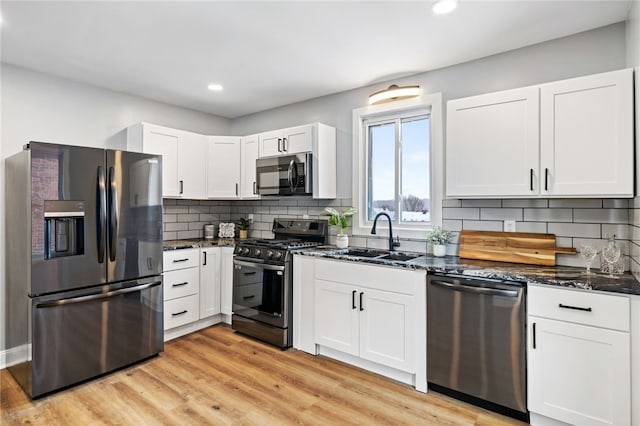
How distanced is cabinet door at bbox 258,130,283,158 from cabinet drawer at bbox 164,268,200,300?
58.7 inches

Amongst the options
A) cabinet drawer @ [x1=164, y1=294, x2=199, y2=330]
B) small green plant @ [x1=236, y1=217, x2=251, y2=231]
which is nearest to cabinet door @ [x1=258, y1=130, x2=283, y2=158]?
small green plant @ [x1=236, y1=217, x2=251, y2=231]

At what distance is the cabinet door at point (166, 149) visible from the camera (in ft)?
11.6

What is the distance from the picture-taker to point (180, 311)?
351 centimetres

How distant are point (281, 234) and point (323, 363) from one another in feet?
5.31

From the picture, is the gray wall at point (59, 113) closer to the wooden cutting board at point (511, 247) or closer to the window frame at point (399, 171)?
the window frame at point (399, 171)

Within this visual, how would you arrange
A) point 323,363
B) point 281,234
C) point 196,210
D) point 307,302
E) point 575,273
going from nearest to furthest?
point 575,273, point 323,363, point 307,302, point 281,234, point 196,210

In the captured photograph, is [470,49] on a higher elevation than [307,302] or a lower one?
higher

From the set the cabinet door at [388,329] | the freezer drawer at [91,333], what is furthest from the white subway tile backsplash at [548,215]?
the freezer drawer at [91,333]

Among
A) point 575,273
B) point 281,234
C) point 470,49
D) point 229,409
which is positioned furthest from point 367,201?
point 229,409

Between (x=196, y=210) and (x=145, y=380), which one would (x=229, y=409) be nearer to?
(x=145, y=380)

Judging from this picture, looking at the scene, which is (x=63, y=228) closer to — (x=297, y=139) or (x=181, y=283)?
(x=181, y=283)

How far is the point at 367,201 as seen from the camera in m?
3.55

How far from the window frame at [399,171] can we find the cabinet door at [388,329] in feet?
2.64

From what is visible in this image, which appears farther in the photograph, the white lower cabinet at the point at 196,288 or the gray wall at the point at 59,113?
the white lower cabinet at the point at 196,288
